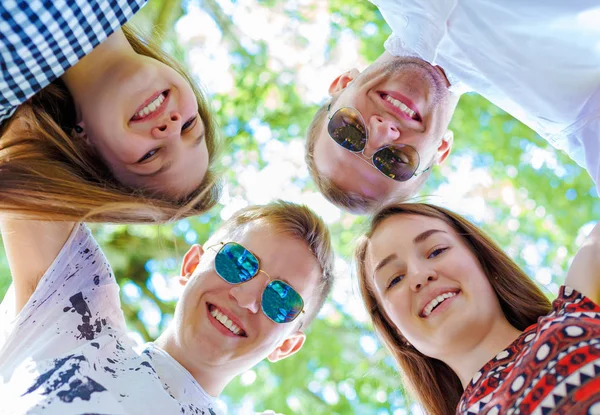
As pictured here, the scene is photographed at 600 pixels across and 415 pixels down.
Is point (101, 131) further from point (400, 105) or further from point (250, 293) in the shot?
point (400, 105)

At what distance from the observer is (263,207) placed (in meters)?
3.32

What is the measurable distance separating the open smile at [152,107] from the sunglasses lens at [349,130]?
A: 3.29ft

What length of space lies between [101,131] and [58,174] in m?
0.22

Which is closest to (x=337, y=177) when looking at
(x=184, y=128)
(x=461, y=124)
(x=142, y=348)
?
(x=184, y=128)

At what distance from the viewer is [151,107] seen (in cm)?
250

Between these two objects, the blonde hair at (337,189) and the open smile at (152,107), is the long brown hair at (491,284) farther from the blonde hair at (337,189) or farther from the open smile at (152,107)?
the open smile at (152,107)

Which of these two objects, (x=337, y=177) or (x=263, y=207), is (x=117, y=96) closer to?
(x=263, y=207)

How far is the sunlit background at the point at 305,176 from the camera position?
20.0 feet

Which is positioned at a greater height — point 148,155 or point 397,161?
point 397,161

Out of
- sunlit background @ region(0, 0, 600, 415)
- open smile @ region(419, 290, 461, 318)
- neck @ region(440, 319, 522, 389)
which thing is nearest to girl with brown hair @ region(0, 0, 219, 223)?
open smile @ region(419, 290, 461, 318)

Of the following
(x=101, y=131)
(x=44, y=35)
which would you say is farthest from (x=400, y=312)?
(x=44, y=35)

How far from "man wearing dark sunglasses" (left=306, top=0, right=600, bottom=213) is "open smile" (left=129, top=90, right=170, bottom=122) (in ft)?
3.04

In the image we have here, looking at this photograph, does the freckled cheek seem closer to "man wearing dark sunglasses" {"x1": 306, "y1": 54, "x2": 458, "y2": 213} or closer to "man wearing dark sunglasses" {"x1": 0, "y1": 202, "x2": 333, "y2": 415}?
"man wearing dark sunglasses" {"x1": 0, "y1": 202, "x2": 333, "y2": 415}

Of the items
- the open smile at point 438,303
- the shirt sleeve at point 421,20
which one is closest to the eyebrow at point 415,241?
the open smile at point 438,303
